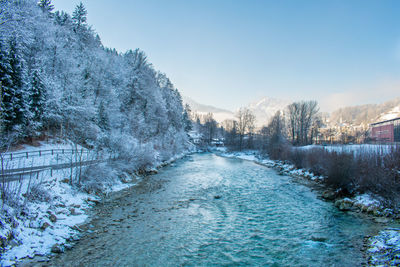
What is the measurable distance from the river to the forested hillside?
7.44 metres

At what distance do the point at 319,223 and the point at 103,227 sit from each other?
10.6m

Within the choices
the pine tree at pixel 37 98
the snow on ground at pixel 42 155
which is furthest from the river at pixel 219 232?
the pine tree at pixel 37 98

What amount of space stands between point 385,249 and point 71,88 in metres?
35.1

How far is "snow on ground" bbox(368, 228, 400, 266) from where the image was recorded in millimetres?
6637

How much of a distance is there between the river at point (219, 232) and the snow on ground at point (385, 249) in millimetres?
388

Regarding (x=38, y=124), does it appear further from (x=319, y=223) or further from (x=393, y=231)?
(x=393, y=231)

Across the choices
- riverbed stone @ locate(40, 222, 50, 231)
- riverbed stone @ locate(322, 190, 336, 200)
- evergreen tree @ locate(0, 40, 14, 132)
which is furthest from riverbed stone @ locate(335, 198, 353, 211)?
evergreen tree @ locate(0, 40, 14, 132)

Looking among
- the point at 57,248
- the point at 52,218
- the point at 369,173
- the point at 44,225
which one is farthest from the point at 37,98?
the point at 369,173

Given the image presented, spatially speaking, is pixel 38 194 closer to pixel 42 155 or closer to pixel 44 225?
pixel 44 225

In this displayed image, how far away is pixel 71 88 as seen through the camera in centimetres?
2981

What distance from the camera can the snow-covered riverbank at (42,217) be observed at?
7191 millimetres

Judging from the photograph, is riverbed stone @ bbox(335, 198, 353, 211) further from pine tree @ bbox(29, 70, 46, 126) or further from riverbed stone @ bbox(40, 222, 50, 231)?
pine tree @ bbox(29, 70, 46, 126)

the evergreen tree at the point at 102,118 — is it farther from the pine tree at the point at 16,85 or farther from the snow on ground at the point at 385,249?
the snow on ground at the point at 385,249

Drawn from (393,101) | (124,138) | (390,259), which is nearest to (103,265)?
(390,259)
